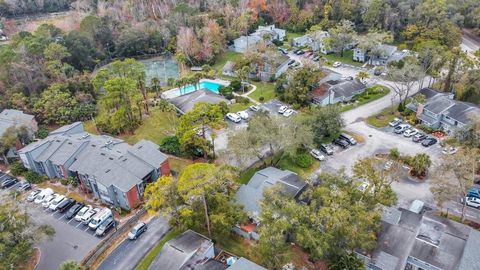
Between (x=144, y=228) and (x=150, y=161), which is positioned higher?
(x=150, y=161)

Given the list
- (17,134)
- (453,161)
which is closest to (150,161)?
(17,134)

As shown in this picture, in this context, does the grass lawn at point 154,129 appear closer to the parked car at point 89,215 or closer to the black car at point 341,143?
Answer: the parked car at point 89,215

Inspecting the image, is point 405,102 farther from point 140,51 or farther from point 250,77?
point 140,51

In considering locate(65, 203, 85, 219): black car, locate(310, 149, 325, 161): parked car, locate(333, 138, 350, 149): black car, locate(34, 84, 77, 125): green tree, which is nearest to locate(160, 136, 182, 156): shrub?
locate(65, 203, 85, 219): black car

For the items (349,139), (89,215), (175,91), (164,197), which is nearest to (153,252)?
(164,197)

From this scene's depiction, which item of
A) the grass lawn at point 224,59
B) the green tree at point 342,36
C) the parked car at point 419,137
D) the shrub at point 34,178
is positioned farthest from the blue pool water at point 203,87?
the parked car at point 419,137

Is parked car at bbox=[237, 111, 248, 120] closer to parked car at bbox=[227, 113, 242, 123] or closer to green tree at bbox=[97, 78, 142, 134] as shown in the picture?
parked car at bbox=[227, 113, 242, 123]
